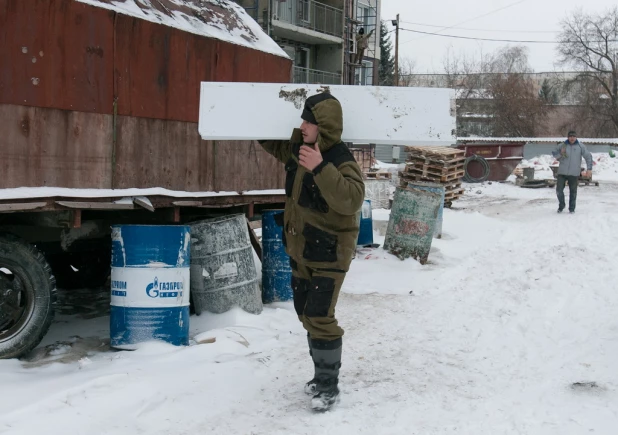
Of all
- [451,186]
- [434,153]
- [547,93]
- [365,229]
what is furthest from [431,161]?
[547,93]

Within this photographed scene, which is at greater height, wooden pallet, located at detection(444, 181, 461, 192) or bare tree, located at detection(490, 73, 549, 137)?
bare tree, located at detection(490, 73, 549, 137)

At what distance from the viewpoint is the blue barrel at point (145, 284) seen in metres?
4.95

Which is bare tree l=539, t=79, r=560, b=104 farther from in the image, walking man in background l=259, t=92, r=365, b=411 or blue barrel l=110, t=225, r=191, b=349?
walking man in background l=259, t=92, r=365, b=411

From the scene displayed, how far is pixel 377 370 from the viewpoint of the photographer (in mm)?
4785

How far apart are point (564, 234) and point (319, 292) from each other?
9.21 m

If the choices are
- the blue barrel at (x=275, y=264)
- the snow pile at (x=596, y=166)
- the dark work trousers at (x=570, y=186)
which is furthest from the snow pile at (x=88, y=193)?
the snow pile at (x=596, y=166)

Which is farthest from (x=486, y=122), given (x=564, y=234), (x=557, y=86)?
(x=564, y=234)

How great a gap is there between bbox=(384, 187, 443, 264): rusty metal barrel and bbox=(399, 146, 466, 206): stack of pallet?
24.4 ft

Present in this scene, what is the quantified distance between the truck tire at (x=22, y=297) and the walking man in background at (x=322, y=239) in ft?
6.60

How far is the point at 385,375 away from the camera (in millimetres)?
4672

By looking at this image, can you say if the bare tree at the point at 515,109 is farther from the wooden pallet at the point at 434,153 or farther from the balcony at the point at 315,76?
the wooden pallet at the point at 434,153

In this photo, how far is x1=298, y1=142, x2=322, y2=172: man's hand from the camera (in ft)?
12.2

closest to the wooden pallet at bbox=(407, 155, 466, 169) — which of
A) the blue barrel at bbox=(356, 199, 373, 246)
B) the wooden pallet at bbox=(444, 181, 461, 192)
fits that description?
the wooden pallet at bbox=(444, 181, 461, 192)

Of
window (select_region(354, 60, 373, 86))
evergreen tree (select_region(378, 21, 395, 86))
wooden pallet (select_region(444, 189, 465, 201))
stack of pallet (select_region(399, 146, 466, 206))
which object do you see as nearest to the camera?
stack of pallet (select_region(399, 146, 466, 206))
